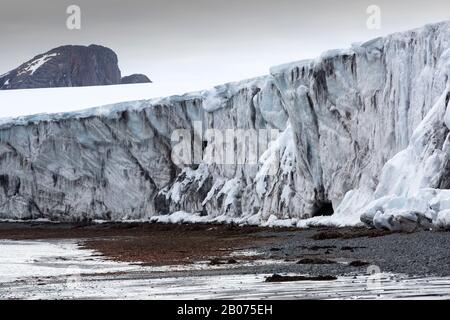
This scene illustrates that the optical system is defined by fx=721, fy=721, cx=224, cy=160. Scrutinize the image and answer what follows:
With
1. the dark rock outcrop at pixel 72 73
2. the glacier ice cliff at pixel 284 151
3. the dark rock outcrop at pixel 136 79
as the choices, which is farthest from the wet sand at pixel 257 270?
the dark rock outcrop at pixel 136 79

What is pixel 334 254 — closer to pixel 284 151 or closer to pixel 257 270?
pixel 257 270

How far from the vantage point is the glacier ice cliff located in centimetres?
2250

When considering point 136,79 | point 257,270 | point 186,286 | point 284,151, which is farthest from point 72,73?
point 186,286

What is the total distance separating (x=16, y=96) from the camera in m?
56.8

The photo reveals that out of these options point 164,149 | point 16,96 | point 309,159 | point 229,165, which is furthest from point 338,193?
point 16,96

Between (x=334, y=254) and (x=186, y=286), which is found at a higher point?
(x=186, y=286)

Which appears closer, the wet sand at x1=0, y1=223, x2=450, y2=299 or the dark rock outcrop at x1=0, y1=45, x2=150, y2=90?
the wet sand at x1=0, y1=223, x2=450, y2=299

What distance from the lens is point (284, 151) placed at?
34.5 meters

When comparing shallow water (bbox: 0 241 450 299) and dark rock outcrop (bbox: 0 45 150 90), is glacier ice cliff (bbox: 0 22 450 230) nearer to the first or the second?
dark rock outcrop (bbox: 0 45 150 90)

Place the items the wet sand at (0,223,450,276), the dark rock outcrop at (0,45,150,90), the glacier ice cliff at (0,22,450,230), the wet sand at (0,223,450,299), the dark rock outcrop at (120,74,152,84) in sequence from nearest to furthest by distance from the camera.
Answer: the wet sand at (0,223,450,299) < the wet sand at (0,223,450,276) < the glacier ice cliff at (0,22,450,230) < the dark rock outcrop at (0,45,150,90) < the dark rock outcrop at (120,74,152,84)

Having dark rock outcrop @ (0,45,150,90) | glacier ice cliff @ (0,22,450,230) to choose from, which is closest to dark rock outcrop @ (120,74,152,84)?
dark rock outcrop @ (0,45,150,90)

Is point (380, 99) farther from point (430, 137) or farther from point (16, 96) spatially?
point (16, 96)

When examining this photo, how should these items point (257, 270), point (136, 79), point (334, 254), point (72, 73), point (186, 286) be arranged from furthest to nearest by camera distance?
1. point (136, 79)
2. point (72, 73)
3. point (334, 254)
4. point (257, 270)
5. point (186, 286)

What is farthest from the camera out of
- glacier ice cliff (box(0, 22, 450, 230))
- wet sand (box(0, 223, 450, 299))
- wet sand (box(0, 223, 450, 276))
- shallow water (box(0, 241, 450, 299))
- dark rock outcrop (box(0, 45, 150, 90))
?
dark rock outcrop (box(0, 45, 150, 90))
